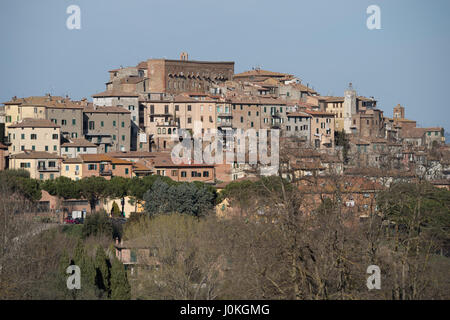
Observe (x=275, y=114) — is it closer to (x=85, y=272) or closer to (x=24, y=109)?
(x=24, y=109)

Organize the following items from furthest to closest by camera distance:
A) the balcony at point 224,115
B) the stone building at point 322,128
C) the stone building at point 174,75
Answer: the stone building at point 174,75
the stone building at point 322,128
the balcony at point 224,115

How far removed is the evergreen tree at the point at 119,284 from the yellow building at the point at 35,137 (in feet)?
92.3

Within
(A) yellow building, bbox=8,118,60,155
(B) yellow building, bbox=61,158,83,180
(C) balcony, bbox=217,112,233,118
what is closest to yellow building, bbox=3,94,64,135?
(A) yellow building, bbox=8,118,60,155

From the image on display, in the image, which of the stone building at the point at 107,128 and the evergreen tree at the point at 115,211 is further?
the stone building at the point at 107,128

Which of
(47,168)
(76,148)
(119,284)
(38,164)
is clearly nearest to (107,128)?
(76,148)

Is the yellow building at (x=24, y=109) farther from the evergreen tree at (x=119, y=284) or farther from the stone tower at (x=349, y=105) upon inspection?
the evergreen tree at (x=119, y=284)

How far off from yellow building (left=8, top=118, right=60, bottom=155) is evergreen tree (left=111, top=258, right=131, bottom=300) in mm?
28134

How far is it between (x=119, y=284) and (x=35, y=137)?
29.4m

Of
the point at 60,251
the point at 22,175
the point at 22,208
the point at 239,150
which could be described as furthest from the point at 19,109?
the point at 60,251

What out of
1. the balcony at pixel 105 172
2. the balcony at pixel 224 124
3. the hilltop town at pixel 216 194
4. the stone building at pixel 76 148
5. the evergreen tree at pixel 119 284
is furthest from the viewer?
the balcony at pixel 224 124

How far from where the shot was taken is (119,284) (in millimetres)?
32375

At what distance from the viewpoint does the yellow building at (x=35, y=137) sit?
197ft

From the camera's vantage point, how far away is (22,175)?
5506cm

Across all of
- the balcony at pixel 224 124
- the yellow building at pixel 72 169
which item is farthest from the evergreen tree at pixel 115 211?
the balcony at pixel 224 124
